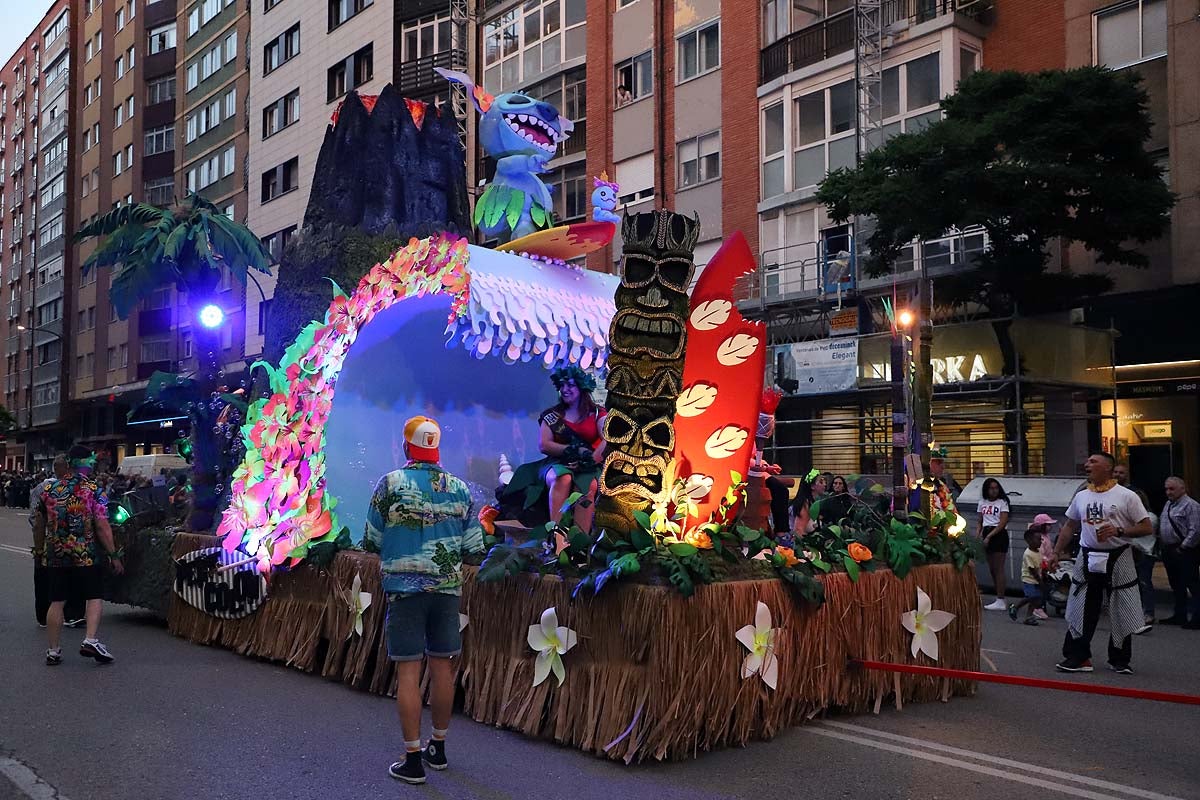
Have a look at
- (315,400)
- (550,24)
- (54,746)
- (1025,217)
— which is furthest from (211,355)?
(550,24)

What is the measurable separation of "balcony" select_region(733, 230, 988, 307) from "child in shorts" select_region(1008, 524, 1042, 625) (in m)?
7.53

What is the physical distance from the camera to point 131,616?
12008 mm

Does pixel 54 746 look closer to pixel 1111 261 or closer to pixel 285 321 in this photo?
pixel 285 321

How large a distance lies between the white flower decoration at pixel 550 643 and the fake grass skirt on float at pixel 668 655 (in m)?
0.04

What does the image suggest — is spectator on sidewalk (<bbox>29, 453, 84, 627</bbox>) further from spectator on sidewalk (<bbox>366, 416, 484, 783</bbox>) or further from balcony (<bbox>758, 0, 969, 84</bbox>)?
balcony (<bbox>758, 0, 969, 84</bbox>)

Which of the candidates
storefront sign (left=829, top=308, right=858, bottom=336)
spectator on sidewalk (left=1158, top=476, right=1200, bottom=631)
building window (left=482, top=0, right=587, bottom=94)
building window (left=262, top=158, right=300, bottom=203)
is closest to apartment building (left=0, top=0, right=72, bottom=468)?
building window (left=262, top=158, right=300, bottom=203)

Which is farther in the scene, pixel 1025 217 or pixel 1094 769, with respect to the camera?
pixel 1025 217

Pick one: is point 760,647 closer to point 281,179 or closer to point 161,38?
point 281,179

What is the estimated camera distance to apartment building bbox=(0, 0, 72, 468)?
207 feet

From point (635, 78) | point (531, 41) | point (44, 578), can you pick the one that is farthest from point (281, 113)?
point (44, 578)

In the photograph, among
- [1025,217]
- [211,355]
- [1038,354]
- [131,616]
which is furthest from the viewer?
[1038,354]

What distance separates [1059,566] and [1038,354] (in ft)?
23.1

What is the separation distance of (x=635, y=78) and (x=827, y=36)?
237 inches

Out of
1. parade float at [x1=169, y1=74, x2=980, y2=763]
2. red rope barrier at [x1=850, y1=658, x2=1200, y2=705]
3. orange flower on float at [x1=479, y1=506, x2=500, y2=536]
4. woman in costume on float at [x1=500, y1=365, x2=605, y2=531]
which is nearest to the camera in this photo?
red rope barrier at [x1=850, y1=658, x2=1200, y2=705]
